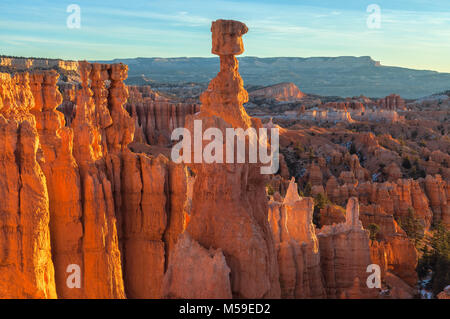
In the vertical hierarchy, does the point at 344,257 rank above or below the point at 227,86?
below

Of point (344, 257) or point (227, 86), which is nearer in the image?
point (227, 86)

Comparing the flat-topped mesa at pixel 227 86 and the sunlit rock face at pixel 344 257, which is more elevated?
the flat-topped mesa at pixel 227 86

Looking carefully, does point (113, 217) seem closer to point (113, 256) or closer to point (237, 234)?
point (113, 256)

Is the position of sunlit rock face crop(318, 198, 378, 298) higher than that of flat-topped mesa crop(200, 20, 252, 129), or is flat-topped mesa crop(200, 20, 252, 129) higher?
flat-topped mesa crop(200, 20, 252, 129)

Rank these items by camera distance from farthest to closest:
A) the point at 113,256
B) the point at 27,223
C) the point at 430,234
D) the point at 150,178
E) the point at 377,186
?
the point at 377,186 < the point at 430,234 < the point at 150,178 < the point at 113,256 < the point at 27,223

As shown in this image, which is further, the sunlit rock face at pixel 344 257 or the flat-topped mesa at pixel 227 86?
the sunlit rock face at pixel 344 257

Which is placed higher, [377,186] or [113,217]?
[113,217]

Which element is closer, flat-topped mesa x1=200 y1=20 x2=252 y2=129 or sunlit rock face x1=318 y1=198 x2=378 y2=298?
flat-topped mesa x1=200 y1=20 x2=252 y2=129
